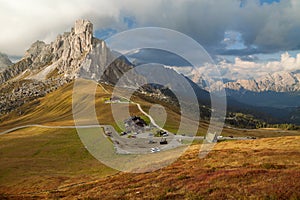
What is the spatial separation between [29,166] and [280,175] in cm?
7185

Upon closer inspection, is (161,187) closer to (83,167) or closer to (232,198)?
(232,198)

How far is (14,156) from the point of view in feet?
315

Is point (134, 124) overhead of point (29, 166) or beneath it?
overhead

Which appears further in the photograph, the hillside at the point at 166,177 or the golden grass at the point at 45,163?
the golden grass at the point at 45,163

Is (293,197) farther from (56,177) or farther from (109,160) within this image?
(109,160)

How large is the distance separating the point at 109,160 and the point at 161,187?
51.8 metres

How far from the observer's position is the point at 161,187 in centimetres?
3134

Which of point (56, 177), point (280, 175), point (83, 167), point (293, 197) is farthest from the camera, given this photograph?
point (83, 167)

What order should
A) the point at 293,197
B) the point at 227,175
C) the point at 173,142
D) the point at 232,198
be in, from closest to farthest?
1. the point at 293,197
2. the point at 232,198
3. the point at 227,175
4. the point at 173,142

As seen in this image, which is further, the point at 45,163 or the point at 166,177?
the point at 45,163

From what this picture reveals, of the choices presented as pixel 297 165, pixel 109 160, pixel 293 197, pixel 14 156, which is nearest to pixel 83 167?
pixel 109 160

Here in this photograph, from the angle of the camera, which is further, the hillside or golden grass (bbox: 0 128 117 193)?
golden grass (bbox: 0 128 117 193)

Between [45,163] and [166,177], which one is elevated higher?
[166,177]

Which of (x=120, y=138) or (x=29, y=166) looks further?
(x=120, y=138)
